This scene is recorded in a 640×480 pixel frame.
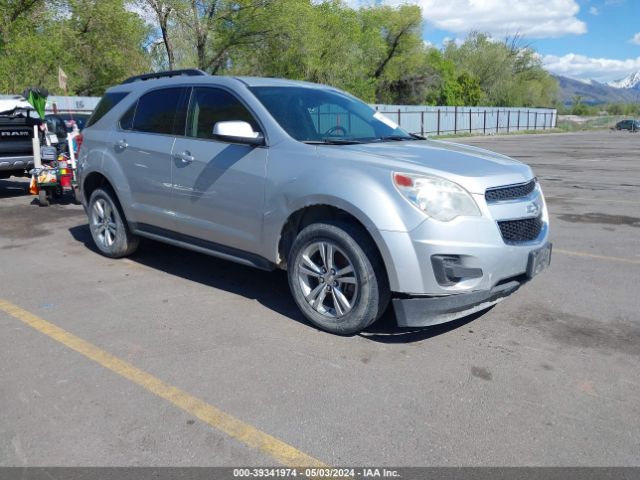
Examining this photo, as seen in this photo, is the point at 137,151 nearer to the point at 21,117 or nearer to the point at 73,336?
the point at 73,336

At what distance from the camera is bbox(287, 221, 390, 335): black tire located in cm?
382

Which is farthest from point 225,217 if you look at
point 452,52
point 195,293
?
point 452,52

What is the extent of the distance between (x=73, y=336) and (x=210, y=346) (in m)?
1.02

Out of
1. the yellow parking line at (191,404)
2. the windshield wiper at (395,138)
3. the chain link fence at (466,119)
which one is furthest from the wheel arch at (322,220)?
the chain link fence at (466,119)

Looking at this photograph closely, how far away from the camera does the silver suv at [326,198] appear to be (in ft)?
12.0

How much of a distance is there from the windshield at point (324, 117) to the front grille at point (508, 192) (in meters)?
1.21

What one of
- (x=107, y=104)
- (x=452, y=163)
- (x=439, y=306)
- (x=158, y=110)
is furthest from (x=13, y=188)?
(x=439, y=306)

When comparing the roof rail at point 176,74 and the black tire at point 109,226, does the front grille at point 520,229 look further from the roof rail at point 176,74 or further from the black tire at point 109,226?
the black tire at point 109,226

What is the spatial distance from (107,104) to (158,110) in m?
1.05

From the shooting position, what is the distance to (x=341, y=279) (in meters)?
4.01

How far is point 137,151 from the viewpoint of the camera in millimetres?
5492

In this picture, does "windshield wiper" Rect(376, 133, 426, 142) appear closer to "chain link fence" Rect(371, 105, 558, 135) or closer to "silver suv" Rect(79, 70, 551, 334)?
"silver suv" Rect(79, 70, 551, 334)

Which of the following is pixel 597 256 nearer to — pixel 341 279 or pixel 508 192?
pixel 508 192

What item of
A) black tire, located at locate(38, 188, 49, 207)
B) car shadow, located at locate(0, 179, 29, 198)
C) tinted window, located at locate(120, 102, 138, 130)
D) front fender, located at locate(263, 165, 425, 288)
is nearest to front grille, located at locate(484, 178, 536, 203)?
front fender, located at locate(263, 165, 425, 288)
